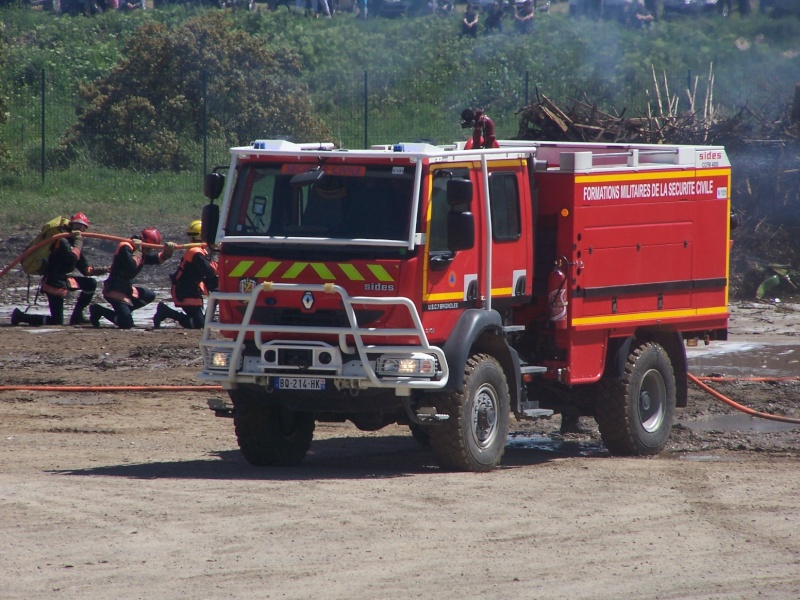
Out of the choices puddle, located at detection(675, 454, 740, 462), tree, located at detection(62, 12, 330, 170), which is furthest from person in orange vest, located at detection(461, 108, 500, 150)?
tree, located at detection(62, 12, 330, 170)

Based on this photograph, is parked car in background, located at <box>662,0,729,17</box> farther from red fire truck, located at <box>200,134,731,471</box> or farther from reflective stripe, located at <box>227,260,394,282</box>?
reflective stripe, located at <box>227,260,394,282</box>

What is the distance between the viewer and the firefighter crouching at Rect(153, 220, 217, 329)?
1861cm

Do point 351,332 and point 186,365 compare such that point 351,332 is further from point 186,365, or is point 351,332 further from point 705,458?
point 186,365

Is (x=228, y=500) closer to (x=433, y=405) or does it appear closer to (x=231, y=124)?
(x=433, y=405)

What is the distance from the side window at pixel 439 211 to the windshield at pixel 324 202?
0.71 feet

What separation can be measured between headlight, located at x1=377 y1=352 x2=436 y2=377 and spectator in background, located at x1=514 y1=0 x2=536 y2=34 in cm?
3402

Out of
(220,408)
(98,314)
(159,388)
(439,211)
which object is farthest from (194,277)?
(439,211)

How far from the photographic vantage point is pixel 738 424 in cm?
1363

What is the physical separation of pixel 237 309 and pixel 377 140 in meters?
21.7

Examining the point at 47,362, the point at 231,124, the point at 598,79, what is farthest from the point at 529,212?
the point at 598,79

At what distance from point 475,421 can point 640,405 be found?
2341 mm

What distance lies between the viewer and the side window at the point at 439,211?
32.8 ft

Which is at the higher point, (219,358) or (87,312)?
(219,358)

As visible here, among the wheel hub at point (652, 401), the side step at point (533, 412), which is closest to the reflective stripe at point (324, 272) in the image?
the side step at point (533, 412)
